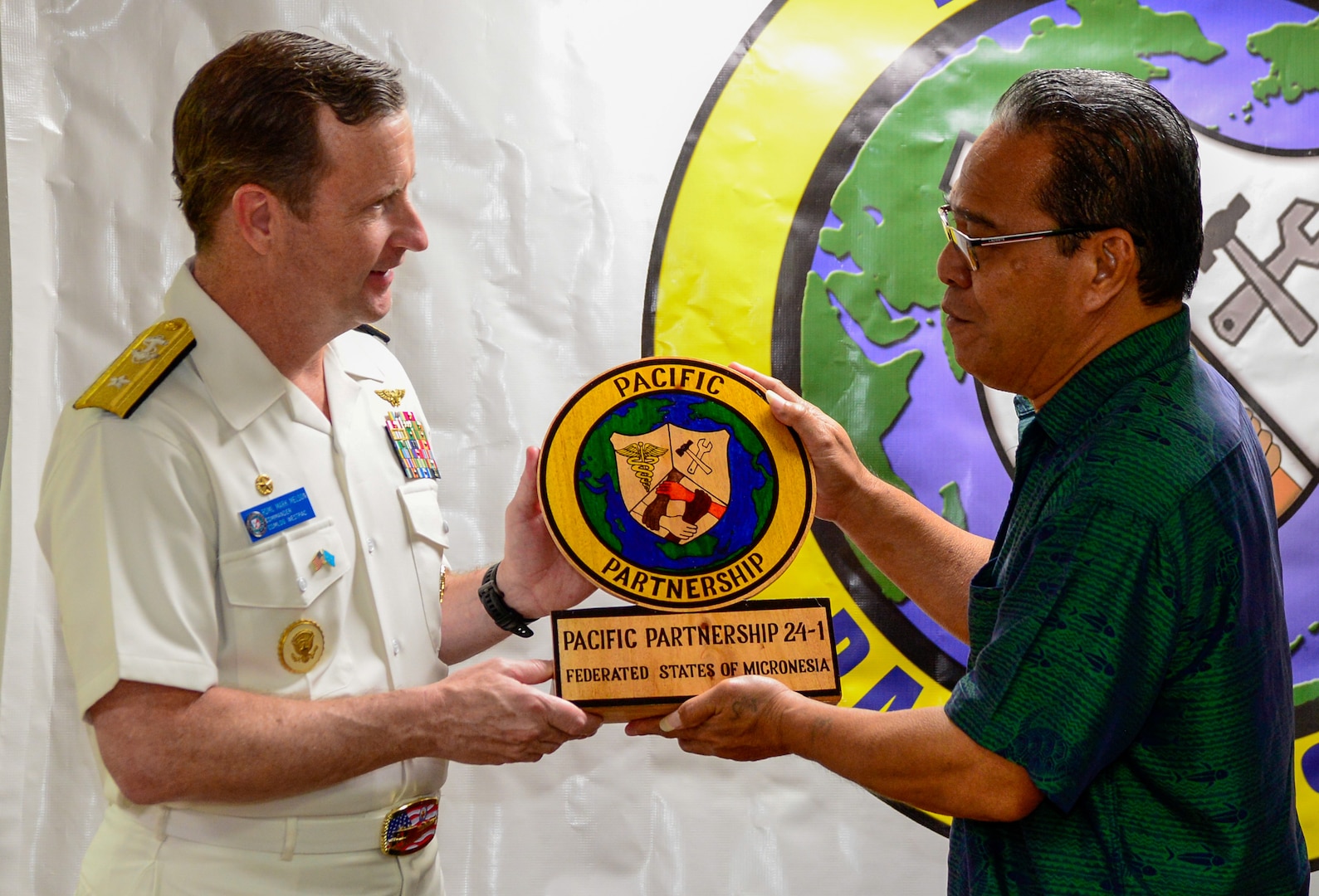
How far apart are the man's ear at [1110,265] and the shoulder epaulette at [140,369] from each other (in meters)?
1.20

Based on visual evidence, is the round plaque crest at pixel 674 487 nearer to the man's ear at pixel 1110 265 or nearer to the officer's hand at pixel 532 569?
the officer's hand at pixel 532 569

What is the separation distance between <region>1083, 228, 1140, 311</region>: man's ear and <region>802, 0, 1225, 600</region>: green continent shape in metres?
1.07

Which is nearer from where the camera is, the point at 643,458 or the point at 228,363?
the point at 228,363

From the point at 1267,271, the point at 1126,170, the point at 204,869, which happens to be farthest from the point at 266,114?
the point at 1267,271

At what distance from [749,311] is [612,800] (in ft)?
3.71

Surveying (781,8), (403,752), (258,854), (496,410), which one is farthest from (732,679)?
(781,8)

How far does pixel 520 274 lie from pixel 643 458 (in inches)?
36.5

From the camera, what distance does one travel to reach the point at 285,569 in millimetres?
1454

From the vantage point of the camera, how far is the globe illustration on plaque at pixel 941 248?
2.40 meters

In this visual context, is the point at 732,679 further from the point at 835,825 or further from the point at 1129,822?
the point at 835,825

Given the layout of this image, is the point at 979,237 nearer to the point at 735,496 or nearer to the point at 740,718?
the point at 735,496

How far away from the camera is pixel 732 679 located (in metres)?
1.50

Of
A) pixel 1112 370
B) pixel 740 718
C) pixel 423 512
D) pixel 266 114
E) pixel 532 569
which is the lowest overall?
pixel 740 718

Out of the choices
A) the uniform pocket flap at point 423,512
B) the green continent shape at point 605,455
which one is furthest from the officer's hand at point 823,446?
the uniform pocket flap at point 423,512
